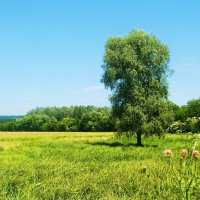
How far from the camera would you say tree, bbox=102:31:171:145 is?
41781 mm

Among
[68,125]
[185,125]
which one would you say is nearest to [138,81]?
[185,125]

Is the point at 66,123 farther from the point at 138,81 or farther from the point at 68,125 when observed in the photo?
the point at 138,81

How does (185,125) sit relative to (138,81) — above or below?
below

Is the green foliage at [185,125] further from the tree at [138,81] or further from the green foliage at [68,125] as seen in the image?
the green foliage at [68,125]

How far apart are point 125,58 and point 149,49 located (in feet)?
8.19

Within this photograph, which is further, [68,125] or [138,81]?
[68,125]

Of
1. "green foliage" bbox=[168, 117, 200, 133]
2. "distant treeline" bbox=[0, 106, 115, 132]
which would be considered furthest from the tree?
"distant treeline" bbox=[0, 106, 115, 132]

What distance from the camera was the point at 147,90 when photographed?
4278 cm

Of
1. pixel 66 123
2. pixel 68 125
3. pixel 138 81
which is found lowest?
pixel 68 125

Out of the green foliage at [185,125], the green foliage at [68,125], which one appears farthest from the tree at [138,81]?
the green foliage at [68,125]

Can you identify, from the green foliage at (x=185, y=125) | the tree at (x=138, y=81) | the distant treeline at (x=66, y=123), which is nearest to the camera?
the green foliage at (x=185, y=125)

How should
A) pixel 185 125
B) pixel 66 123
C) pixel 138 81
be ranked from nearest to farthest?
pixel 185 125 → pixel 138 81 → pixel 66 123

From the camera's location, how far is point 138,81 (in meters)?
42.6

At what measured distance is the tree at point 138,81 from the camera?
41781 mm
